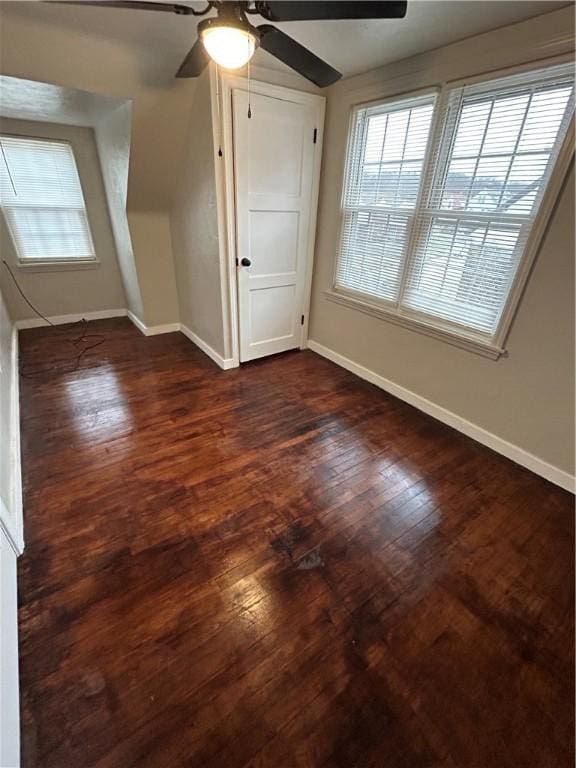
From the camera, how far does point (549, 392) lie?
6.63ft

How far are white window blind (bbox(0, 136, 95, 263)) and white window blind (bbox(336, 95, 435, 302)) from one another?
3214 millimetres

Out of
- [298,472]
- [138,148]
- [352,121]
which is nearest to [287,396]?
[298,472]

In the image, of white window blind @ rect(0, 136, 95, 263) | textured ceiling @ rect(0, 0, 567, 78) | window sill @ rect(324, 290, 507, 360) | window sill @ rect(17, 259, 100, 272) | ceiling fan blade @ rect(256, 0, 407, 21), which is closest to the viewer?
ceiling fan blade @ rect(256, 0, 407, 21)

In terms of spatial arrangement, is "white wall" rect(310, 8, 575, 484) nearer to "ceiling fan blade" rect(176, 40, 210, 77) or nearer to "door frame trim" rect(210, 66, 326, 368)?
"door frame trim" rect(210, 66, 326, 368)

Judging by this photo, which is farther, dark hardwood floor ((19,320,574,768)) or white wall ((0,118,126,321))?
white wall ((0,118,126,321))

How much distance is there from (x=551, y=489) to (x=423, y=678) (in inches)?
58.6

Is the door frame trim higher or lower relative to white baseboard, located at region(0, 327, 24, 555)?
higher

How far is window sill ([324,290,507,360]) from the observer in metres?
2.23

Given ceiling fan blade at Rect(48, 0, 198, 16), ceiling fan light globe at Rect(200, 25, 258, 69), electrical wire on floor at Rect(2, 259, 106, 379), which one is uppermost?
ceiling fan blade at Rect(48, 0, 198, 16)

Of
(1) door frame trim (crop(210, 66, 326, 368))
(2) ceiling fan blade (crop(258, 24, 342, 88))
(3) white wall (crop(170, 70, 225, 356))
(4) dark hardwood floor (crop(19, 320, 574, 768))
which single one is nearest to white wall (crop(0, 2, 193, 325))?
(3) white wall (crop(170, 70, 225, 356))

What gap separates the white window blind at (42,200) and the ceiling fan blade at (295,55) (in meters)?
3.38

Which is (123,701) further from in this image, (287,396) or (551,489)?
(551,489)

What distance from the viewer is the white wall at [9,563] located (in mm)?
950

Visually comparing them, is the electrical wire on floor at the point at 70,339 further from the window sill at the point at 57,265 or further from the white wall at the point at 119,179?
the white wall at the point at 119,179
